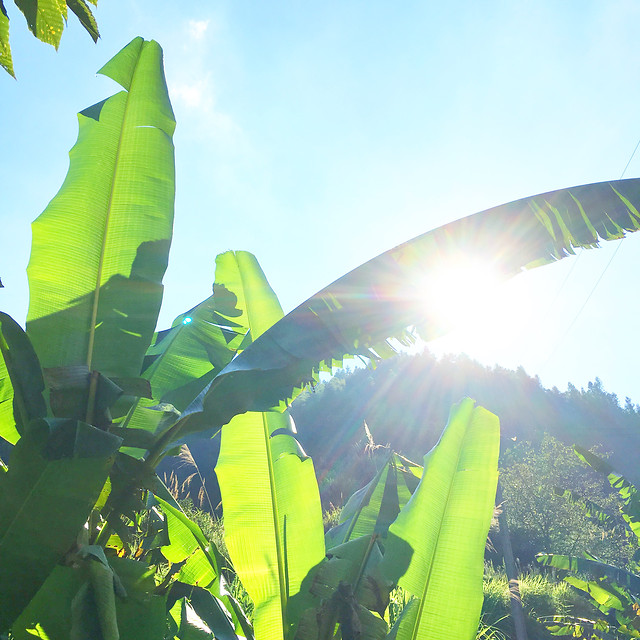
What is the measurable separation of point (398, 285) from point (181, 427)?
2.84 feet

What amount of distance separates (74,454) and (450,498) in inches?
57.7

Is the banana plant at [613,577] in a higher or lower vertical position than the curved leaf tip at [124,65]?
lower

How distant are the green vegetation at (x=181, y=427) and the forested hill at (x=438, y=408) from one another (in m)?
26.0

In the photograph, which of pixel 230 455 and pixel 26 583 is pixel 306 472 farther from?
pixel 26 583

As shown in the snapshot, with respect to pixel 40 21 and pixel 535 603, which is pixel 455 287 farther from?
pixel 535 603

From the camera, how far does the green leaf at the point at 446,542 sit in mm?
1744

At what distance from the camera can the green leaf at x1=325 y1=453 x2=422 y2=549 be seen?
216cm

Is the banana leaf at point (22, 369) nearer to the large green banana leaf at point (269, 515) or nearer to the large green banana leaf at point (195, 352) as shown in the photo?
the large green banana leaf at point (195, 352)

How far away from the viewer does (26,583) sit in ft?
3.76

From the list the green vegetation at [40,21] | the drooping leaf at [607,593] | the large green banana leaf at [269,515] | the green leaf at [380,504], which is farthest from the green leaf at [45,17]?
the drooping leaf at [607,593]

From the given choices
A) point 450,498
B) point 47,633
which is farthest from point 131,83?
point 450,498

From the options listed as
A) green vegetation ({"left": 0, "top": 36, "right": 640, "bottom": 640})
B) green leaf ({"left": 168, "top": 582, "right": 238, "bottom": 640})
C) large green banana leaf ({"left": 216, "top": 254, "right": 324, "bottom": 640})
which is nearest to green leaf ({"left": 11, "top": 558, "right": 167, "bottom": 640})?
green vegetation ({"left": 0, "top": 36, "right": 640, "bottom": 640})

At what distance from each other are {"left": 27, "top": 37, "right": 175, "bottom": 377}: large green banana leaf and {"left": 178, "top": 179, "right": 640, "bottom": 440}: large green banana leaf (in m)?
0.48

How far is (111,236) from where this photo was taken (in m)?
1.69
